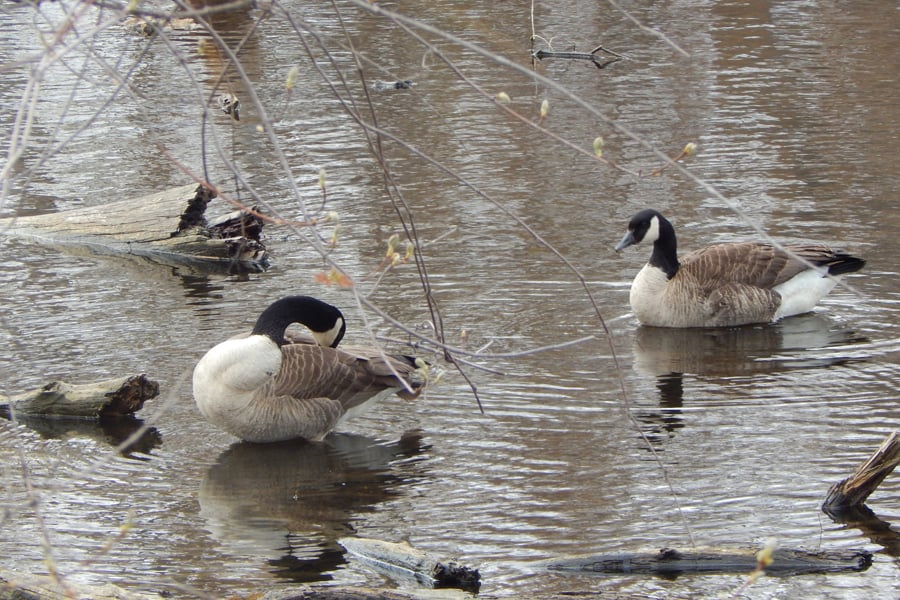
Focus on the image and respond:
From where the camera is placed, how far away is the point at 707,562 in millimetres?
6215

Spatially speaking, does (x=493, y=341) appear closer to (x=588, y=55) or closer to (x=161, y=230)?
(x=161, y=230)

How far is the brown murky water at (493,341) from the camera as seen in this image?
6703 mm

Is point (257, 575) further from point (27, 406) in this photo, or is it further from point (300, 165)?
point (300, 165)

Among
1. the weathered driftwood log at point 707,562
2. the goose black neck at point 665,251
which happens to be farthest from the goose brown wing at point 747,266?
the weathered driftwood log at point 707,562

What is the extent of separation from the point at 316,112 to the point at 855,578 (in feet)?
42.7

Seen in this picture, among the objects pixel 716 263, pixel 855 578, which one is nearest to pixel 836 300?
pixel 716 263

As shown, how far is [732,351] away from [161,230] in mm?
5853

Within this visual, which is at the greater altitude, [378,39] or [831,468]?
[378,39]

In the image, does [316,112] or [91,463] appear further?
[316,112]

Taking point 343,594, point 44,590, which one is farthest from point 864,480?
point 44,590

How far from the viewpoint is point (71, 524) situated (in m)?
7.08

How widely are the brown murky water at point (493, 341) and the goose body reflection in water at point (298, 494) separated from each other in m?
0.02

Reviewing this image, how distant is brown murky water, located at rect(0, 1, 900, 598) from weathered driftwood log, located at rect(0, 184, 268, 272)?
28 cm

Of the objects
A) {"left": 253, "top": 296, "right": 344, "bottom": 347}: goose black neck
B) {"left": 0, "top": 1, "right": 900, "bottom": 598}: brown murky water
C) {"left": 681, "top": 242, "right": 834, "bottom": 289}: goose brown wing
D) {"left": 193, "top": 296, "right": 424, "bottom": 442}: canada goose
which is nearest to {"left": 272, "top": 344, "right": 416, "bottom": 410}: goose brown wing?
{"left": 193, "top": 296, "right": 424, "bottom": 442}: canada goose
